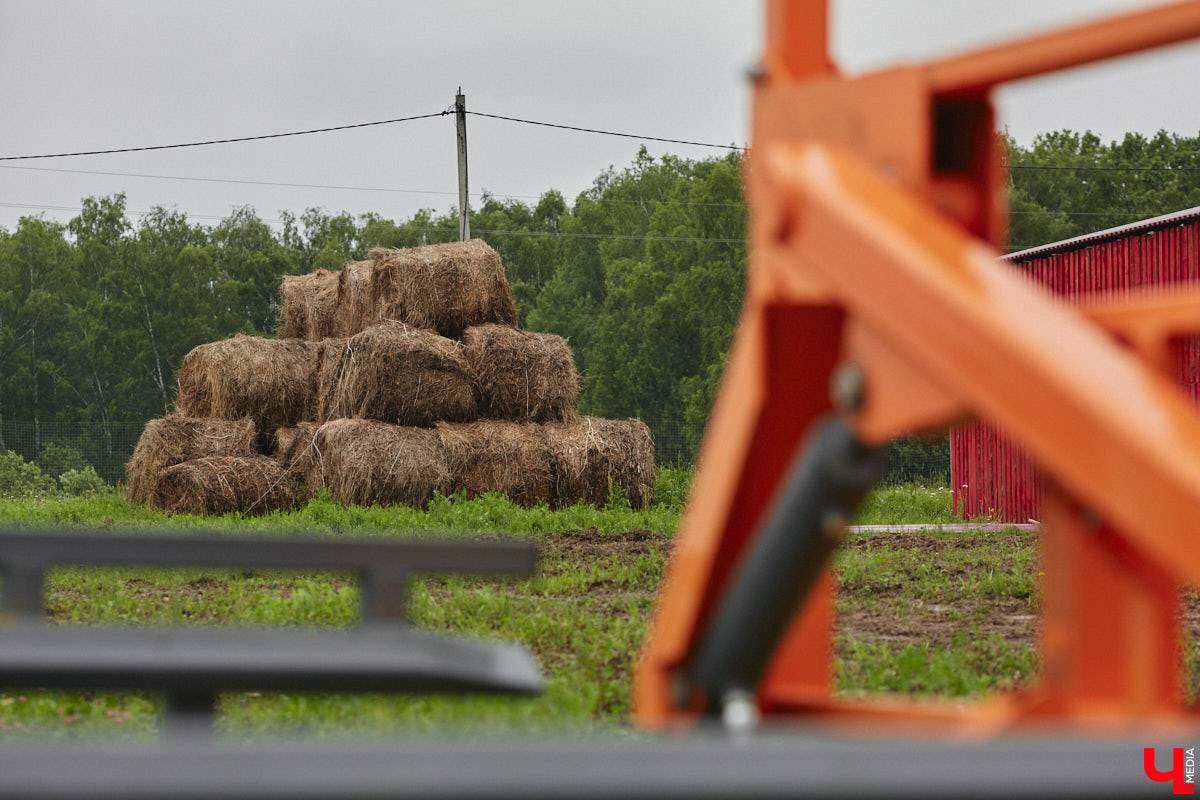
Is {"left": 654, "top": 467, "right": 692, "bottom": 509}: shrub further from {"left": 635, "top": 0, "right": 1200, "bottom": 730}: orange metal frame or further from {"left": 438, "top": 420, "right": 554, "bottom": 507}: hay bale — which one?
{"left": 635, "top": 0, "right": 1200, "bottom": 730}: orange metal frame

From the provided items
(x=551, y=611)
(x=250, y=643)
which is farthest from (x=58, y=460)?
(x=250, y=643)

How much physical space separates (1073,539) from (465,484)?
12094 mm

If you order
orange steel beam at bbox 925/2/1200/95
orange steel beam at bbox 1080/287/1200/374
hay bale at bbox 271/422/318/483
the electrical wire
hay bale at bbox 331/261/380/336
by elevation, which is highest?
the electrical wire

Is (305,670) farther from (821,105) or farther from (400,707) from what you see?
(400,707)

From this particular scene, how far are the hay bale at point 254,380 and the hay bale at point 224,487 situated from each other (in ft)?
4.85

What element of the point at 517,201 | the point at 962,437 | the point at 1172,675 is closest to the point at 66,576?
the point at 1172,675

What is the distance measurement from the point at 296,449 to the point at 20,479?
49.3 ft

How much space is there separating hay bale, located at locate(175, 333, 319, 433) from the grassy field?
325cm

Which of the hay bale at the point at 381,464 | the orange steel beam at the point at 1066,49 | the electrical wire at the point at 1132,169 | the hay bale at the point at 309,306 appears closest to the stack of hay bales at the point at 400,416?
the hay bale at the point at 381,464

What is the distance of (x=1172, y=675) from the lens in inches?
48.8

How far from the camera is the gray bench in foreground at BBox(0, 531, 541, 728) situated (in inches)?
82.5

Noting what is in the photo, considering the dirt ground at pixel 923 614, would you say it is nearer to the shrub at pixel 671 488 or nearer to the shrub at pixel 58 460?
the shrub at pixel 671 488

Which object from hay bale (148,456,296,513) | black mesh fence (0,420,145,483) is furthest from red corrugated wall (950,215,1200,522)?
black mesh fence (0,420,145,483)

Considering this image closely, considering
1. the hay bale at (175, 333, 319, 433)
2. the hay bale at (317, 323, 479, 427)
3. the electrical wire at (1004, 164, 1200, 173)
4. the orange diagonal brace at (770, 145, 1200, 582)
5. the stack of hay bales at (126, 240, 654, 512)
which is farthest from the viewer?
the electrical wire at (1004, 164, 1200, 173)
